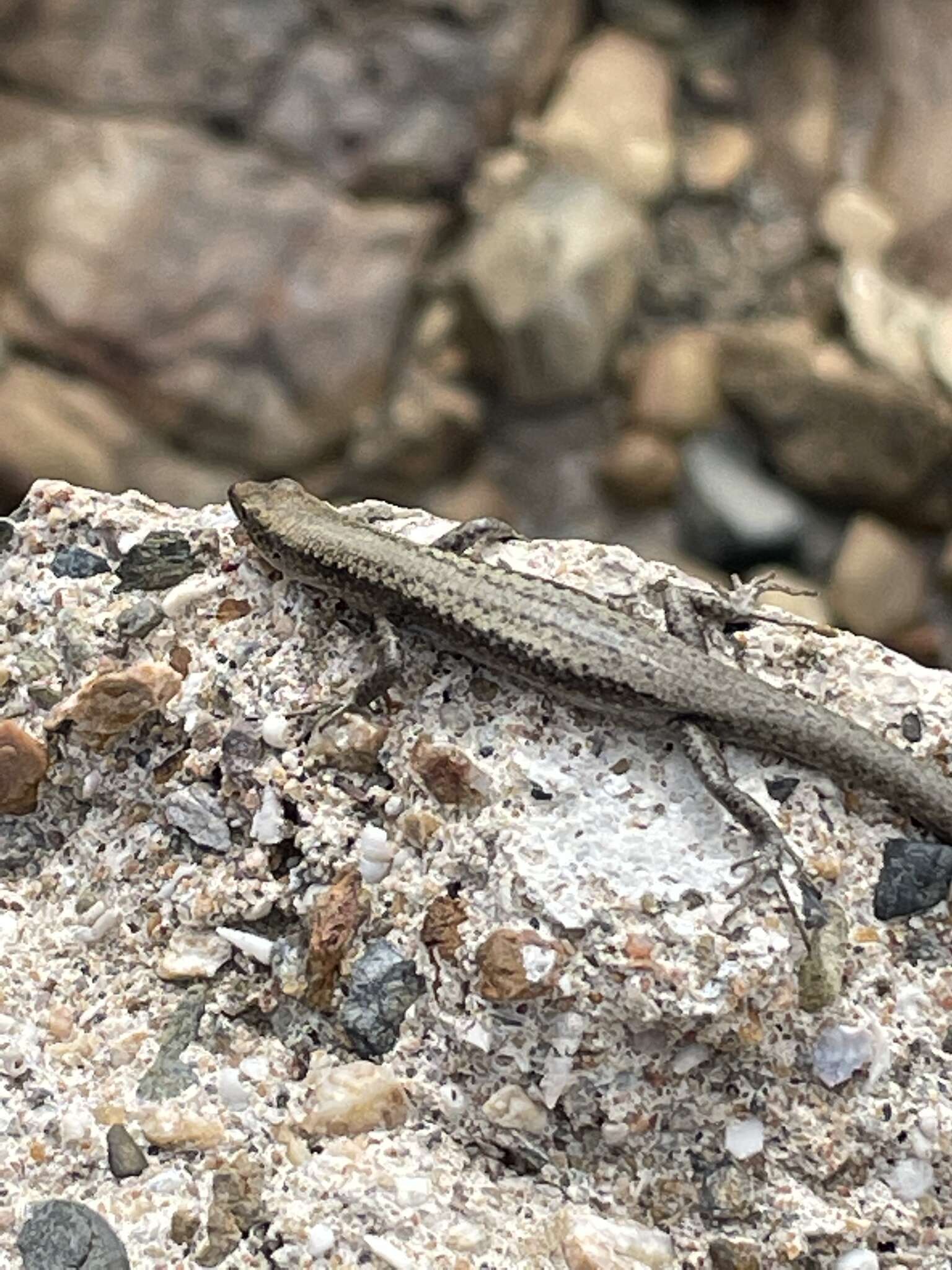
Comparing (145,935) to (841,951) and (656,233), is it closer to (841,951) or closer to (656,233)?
(841,951)

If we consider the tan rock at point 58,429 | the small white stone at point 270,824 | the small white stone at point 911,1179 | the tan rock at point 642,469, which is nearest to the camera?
the small white stone at point 911,1179

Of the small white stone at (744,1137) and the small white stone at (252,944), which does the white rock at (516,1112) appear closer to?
the small white stone at (744,1137)

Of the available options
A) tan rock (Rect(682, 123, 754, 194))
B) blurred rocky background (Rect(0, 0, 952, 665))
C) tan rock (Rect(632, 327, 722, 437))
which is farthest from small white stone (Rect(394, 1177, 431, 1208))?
tan rock (Rect(682, 123, 754, 194))

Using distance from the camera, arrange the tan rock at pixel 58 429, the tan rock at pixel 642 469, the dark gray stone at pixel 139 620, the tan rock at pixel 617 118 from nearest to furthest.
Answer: the dark gray stone at pixel 139 620 < the tan rock at pixel 58 429 < the tan rock at pixel 642 469 < the tan rock at pixel 617 118

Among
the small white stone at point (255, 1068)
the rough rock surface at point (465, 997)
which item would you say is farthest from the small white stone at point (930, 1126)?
the small white stone at point (255, 1068)

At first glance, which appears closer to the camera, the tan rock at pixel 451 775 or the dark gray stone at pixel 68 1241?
the dark gray stone at pixel 68 1241

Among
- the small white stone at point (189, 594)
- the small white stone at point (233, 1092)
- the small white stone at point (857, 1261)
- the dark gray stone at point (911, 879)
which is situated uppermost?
the dark gray stone at point (911, 879)

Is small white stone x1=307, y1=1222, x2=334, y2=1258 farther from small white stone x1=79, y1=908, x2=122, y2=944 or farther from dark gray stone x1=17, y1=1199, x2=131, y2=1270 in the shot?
small white stone x1=79, y1=908, x2=122, y2=944

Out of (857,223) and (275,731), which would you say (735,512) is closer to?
(857,223)
